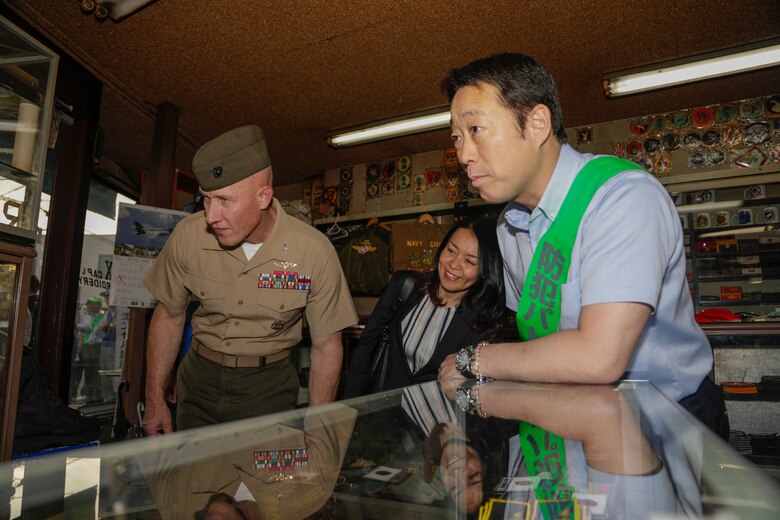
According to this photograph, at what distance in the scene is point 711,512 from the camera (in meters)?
0.30

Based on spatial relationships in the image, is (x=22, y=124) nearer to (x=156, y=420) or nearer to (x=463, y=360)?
(x=156, y=420)

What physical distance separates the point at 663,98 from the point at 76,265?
4.65 m

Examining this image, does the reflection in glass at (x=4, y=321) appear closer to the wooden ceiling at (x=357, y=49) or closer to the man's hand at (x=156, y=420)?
the man's hand at (x=156, y=420)

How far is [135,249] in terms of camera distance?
3445mm

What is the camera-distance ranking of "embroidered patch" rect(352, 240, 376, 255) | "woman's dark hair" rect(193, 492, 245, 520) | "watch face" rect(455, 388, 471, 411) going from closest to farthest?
"woman's dark hair" rect(193, 492, 245, 520) → "watch face" rect(455, 388, 471, 411) → "embroidered patch" rect(352, 240, 376, 255)

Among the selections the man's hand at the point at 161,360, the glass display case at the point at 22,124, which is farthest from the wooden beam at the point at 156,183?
the man's hand at the point at 161,360

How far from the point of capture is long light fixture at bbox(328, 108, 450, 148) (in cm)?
420

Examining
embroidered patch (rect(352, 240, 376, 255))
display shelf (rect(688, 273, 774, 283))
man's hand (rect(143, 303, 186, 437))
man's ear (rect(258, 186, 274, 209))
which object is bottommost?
man's hand (rect(143, 303, 186, 437))

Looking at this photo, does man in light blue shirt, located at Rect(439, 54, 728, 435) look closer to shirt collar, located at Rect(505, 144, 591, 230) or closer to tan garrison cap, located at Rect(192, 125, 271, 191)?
shirt collar, located at Rect(505, 144, 591, 230)

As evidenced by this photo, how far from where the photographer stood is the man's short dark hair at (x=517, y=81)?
3.76ft

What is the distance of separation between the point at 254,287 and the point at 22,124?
1.34m

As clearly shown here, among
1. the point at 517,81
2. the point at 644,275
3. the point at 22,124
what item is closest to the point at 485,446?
the point at 644,275

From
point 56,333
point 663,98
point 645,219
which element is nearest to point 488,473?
point 645,219

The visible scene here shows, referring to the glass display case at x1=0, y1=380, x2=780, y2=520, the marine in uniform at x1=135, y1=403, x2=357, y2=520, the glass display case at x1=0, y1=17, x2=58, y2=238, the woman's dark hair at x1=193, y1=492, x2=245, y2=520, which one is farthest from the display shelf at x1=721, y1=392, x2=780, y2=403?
the glass display case at x1=0, y1=17, x2=58, y2=238
